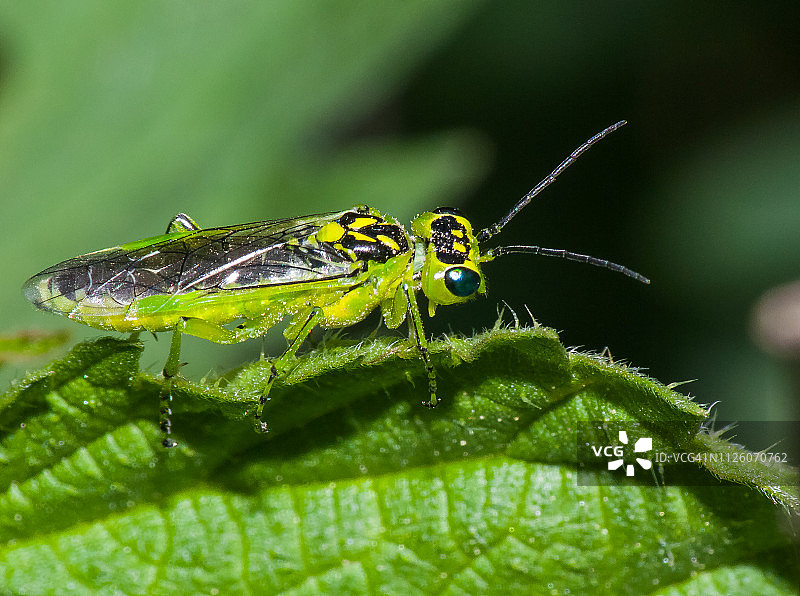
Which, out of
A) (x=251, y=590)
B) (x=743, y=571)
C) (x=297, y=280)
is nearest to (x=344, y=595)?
(x=251, y=590)

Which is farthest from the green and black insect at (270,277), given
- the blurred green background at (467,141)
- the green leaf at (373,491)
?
the green leaf at (373,491)

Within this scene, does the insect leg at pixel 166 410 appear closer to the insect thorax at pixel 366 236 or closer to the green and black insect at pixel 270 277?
the green and black insect at pixel 270 277

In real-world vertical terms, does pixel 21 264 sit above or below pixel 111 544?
above

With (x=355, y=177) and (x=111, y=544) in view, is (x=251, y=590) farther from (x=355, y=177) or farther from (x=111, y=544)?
(x=355, y=177)

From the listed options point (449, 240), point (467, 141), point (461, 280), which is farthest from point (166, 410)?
point (467, 141)

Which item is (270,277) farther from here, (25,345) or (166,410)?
(25,345)

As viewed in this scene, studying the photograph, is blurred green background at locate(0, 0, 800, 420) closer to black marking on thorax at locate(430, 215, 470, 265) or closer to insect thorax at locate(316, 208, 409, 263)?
insect thorax at locate(316, 208, 409, 263)

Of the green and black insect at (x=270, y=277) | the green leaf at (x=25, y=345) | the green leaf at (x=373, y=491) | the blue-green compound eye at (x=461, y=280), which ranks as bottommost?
the green leaf at (x=373, y=491)
